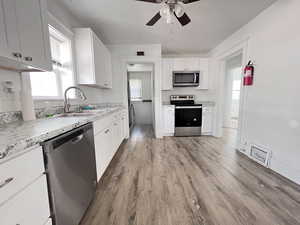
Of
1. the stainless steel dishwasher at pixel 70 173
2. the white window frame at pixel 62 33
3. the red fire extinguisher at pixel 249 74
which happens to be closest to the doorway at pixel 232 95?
the red fire extinguisher at pixel 249 74

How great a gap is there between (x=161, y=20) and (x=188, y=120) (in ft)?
8.29

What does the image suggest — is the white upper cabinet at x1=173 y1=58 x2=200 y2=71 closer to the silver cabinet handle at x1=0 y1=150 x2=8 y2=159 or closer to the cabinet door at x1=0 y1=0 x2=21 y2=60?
the cabinet door at x1=0 y1=0 x2=21 y2=60

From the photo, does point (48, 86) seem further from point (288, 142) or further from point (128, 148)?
point (288, 142)

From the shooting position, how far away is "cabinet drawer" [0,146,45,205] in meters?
0.50

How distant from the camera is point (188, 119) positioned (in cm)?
352

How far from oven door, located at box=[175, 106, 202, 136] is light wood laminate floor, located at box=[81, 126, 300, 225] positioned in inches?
48.8

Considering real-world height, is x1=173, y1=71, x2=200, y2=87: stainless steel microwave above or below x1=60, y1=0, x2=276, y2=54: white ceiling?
below

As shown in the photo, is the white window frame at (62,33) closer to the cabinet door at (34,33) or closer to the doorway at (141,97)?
the cabinet door at (34,33)

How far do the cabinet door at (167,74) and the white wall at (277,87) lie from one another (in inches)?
69.7

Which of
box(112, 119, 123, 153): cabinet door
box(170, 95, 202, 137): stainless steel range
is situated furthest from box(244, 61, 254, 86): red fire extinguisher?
box(112, 119, 123, 153): cabinet door

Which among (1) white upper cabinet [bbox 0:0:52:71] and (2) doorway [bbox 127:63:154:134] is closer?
(1) white upper cabinet [bbox 0:0:52:71]

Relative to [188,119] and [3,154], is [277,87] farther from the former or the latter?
[3,154]

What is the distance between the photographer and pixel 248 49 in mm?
2264

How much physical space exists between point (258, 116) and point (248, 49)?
1282 mm
